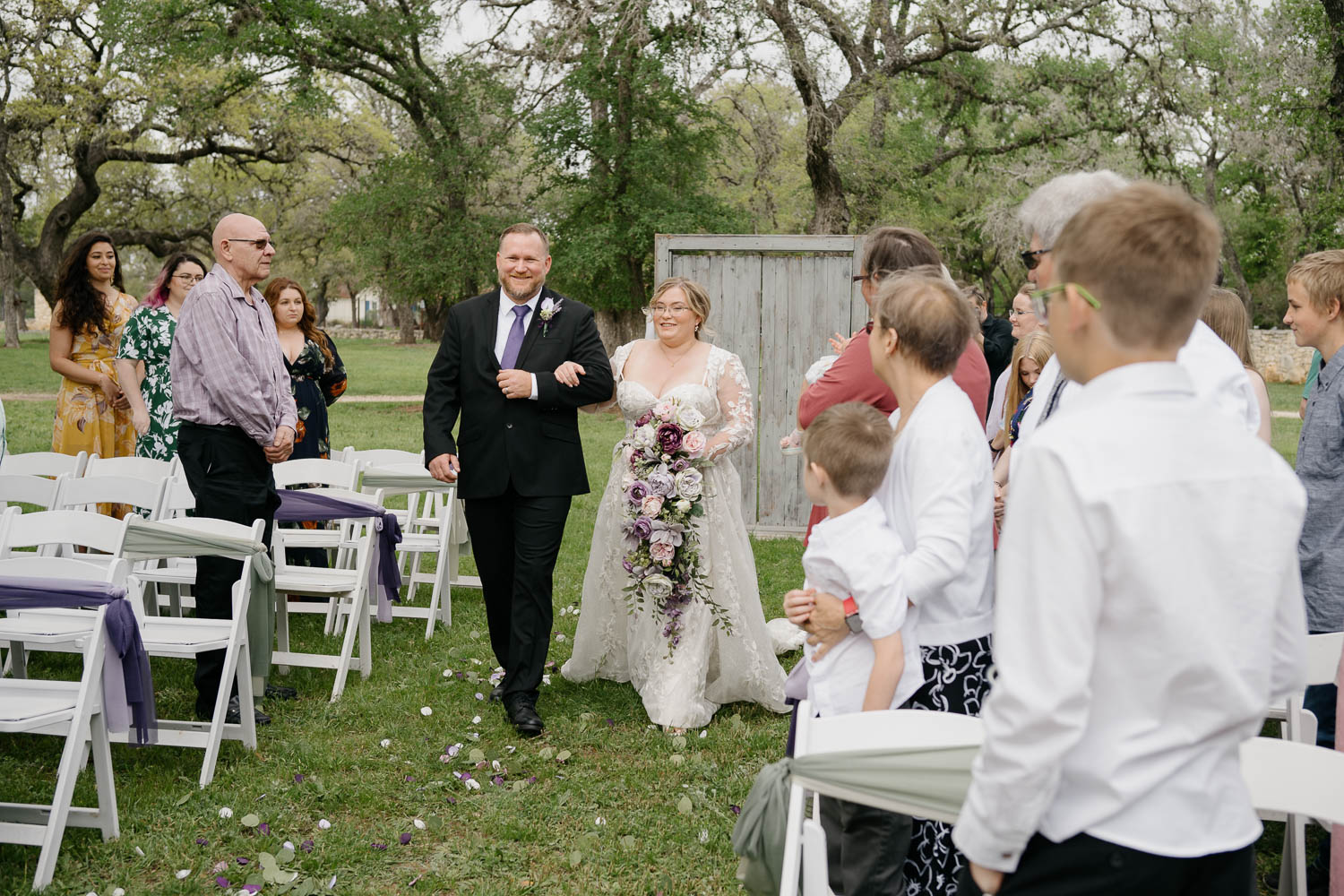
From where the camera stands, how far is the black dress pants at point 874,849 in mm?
2809

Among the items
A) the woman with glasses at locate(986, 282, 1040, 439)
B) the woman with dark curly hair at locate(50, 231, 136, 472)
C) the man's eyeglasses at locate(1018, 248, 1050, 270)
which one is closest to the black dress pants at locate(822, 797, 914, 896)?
the man's eyeglasses at locate(1018, 248, 1050, 270)

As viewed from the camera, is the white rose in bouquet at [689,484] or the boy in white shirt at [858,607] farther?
the white rose in bouquet at [689,484]

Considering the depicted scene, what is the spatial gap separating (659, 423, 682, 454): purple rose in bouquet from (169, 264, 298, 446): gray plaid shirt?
74.8 inches

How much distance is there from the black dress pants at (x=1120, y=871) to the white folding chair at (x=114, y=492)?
5.33m

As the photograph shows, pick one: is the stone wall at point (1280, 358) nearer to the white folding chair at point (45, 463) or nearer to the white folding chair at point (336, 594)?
the white folding chair at point (336, 594)

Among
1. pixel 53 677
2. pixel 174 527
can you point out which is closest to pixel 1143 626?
pixel 174 527

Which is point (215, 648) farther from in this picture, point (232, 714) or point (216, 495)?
point (216, 495)

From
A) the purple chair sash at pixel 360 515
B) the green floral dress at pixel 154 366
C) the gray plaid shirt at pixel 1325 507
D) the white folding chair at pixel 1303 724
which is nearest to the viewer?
the white folding chair at pixel 1303 724

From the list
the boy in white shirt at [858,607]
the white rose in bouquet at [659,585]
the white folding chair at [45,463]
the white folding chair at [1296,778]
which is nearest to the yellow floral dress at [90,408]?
the white folding chair at [45,463]

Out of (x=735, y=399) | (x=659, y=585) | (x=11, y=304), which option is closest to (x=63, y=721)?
(x=659, y=585)

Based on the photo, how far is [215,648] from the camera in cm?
500

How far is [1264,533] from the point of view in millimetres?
1727

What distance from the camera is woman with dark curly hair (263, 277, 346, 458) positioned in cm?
772

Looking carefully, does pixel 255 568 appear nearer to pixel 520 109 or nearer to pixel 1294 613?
pixel 1294 613
